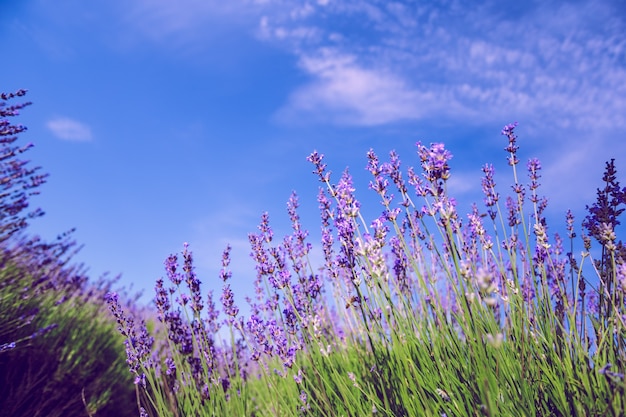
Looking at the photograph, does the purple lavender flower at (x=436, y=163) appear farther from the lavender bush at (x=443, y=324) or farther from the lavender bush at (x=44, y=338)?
the lavender bush at (x=44, y=338)

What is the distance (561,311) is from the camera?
258 cm

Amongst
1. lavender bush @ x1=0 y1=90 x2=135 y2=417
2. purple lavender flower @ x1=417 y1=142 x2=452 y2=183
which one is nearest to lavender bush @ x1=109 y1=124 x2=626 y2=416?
purple lavender flower @ x1=417 y1=142 x2=452 y2=183

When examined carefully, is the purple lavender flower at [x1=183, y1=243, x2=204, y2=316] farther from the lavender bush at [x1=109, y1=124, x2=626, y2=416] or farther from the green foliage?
the green foliage

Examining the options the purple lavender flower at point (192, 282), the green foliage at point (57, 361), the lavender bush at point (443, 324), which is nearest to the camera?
the lavender bush at point (443, 324)

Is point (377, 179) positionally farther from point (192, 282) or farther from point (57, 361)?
point (57, 361)

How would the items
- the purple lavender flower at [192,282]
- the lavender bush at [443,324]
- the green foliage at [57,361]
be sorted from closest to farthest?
1. the lavender bush at [443,324]
2. the purple lavender flower at [192,282]
3. the green foliage at [57,361]

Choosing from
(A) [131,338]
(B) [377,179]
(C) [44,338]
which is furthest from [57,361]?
(B) [377,179]

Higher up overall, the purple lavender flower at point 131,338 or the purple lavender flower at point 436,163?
the purple lavender flower at point 436,163

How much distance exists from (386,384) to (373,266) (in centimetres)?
89

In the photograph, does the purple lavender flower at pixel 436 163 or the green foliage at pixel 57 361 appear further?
the green foliage at pixel 57 361

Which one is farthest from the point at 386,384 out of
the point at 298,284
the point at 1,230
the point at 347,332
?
the point at 1,230

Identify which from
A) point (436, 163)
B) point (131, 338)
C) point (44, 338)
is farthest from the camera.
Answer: point (44, 338)

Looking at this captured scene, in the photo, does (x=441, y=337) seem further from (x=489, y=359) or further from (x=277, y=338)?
(x=277, y=338)

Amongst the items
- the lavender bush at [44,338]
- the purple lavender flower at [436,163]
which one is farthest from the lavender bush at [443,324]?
the lavender bush at [44,338]
